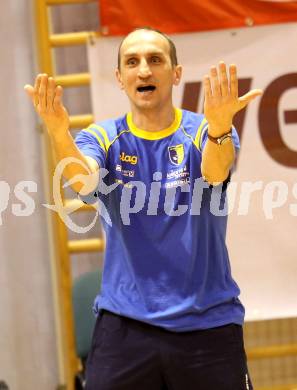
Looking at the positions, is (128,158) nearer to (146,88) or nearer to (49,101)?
(146,88)

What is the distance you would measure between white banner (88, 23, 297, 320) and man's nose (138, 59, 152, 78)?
0.87 metres

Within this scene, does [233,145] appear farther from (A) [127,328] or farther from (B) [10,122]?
(B) [10,122]

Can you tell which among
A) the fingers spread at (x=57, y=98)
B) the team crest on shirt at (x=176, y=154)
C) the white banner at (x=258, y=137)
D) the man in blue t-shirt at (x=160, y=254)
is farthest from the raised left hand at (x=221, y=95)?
the white banner at (x=258, y=137)

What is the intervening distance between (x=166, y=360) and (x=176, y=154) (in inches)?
19.7

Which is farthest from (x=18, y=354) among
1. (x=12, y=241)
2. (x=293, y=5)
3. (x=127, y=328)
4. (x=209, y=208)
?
(x=293, y=5)

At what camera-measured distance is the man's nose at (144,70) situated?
1.78 metres

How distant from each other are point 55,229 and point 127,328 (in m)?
1.10

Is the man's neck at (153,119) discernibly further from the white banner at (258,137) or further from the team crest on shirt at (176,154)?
the white banner at (258,137)

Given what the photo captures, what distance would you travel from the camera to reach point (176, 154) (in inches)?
70.9

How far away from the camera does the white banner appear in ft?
8.78

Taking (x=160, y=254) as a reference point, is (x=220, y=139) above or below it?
above

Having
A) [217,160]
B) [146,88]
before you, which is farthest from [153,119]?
[217,160]

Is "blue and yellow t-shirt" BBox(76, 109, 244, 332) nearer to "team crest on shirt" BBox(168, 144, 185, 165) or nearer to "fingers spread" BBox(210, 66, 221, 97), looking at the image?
"team crest on shirt" BBox(168, 144, 185, 165)

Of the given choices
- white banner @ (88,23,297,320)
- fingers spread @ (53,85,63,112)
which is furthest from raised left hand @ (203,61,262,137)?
white banner @ (88,23,297,320)
